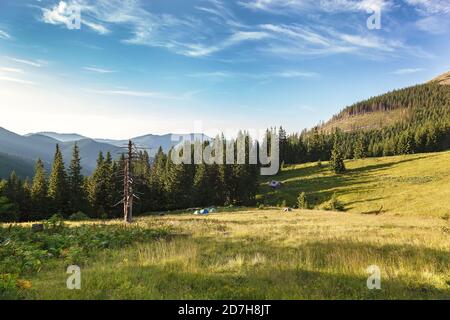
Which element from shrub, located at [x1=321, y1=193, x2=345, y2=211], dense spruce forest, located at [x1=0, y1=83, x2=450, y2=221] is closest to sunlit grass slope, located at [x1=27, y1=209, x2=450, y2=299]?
dense spruce forest, located at [x1=0, y1=83, x2=450, y2=221]

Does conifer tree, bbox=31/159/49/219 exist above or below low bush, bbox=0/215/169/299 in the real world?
below

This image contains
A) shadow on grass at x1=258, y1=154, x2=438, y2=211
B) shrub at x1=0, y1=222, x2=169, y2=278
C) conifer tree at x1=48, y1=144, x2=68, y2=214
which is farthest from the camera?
shadow on grass at x1=258, y1=154, x2=438, y2=211

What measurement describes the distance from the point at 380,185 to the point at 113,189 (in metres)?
Answer: 64.4

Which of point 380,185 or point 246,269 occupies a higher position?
point 246,269

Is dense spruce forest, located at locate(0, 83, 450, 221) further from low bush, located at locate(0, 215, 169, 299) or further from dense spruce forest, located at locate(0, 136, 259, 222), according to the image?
low bush, located at locate(0, 215, 169, 299)

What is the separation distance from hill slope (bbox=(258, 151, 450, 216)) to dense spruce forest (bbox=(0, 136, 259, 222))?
1286 cm

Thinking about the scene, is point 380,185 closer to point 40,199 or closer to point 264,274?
point 40,199

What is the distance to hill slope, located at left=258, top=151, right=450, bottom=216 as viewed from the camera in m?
60.5

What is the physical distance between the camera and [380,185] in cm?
7944

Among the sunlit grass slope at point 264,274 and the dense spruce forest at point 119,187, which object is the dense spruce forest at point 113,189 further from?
the sunlit grass slope at point 264,274

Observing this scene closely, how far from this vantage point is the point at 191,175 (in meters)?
87.4

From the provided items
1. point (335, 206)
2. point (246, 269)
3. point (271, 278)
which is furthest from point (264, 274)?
point (335, 206)
